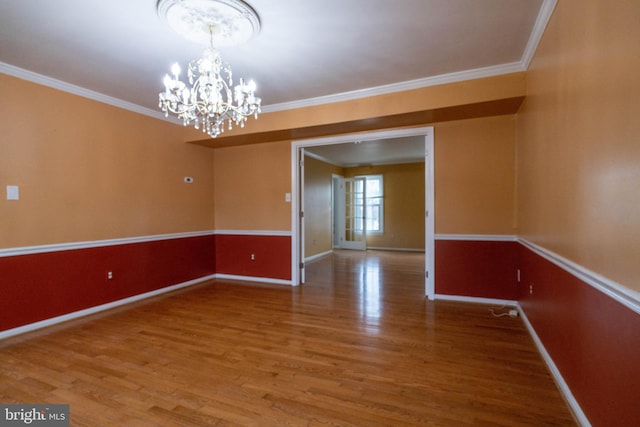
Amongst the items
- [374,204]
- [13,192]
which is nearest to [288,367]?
[13,192]

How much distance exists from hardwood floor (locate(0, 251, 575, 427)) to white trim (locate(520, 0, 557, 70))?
8.32ft

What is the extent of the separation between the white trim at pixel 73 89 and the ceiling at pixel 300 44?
10 mm

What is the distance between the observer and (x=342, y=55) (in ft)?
9.13

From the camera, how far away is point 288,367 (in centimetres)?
228

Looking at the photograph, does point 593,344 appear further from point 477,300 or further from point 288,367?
point 477,300

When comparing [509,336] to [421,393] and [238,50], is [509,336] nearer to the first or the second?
[421,393]

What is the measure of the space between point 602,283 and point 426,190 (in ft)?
8.99

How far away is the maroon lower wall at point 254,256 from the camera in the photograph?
4.82 metres

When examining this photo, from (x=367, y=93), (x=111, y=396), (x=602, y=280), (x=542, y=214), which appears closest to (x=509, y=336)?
(x=542, y=214)

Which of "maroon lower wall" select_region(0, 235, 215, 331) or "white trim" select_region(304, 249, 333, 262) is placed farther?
"white trim" select_region(304, 249, 333, 262)

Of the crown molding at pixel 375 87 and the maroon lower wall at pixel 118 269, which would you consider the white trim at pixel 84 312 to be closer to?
the maroon lower wall at pixel 118 269

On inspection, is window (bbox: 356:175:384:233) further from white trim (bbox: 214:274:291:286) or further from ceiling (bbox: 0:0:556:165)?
ceiling (bbox: 0:0:556:165)

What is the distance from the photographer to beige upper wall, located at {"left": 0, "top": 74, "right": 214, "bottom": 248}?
9.73ft

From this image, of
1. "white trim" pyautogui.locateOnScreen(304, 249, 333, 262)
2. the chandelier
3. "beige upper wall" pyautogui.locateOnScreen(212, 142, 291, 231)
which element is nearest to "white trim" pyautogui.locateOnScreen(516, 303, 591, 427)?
the chandelier
